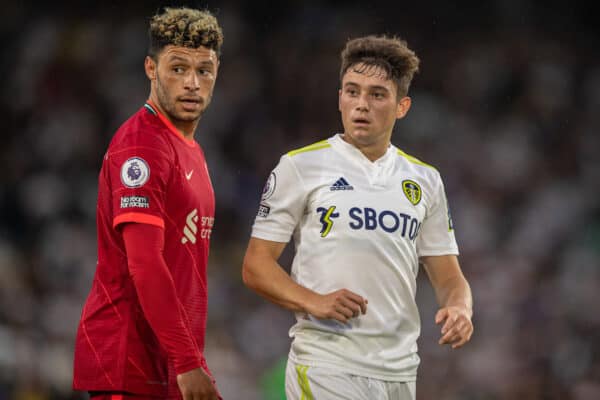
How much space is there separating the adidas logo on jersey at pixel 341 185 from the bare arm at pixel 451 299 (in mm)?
539

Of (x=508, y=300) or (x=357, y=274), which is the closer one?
(x=357, y=274)

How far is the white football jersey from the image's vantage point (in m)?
3.54

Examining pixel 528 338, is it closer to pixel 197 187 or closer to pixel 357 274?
pixel 357 274

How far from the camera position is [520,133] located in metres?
9.14

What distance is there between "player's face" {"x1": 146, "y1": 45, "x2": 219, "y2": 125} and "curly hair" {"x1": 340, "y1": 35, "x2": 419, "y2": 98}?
735 millimetres

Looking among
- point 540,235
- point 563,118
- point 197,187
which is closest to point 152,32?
point 197,187

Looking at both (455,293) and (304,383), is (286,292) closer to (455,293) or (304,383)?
(304,383)

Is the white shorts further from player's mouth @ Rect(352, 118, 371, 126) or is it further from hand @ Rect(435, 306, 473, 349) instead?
player's mouth @ Rect(352, 118, 371, 126)

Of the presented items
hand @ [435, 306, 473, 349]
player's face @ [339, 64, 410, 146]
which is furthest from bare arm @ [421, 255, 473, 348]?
player's face @ [339, 64, 410, 146]

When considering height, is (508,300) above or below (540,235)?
below


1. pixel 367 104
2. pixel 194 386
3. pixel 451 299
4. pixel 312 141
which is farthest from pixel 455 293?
pixel 312 141

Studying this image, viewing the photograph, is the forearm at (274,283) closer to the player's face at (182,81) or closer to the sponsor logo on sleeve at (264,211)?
the sponsor logo on sleeve at (264,211)

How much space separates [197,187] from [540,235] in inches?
235

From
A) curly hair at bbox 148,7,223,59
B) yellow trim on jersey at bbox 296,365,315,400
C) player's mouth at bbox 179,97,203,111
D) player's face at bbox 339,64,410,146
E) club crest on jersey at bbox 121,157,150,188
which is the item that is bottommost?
yellow trim on jersey at bbox 296,365,315,400
